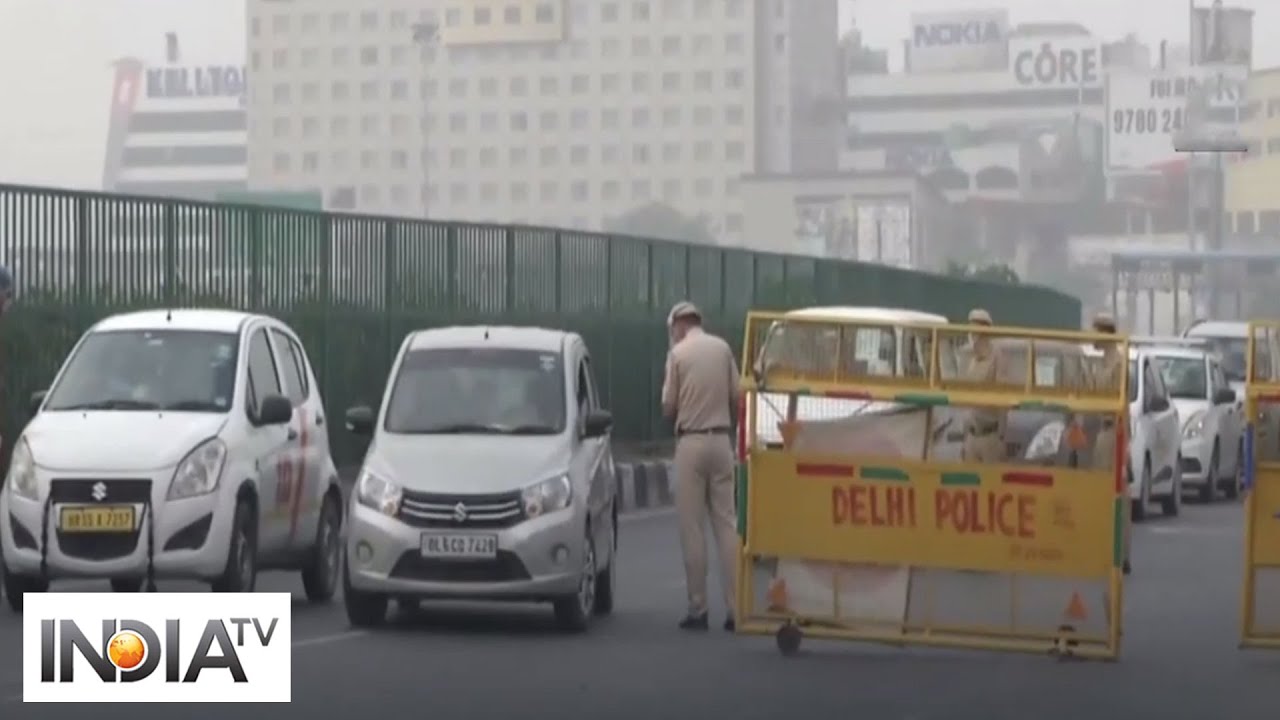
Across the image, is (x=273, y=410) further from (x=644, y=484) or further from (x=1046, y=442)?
(x=644, y=484)

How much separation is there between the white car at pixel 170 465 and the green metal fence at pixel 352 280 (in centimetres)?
484

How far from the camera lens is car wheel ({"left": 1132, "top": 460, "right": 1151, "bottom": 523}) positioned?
30.2 metres

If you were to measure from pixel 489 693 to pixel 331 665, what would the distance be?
4.68 ft

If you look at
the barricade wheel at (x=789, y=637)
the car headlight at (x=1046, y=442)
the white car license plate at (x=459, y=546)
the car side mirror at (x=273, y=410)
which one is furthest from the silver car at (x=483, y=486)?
the car headlight at (x=1046, y=442)

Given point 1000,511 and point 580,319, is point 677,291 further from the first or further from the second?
point 1000,511

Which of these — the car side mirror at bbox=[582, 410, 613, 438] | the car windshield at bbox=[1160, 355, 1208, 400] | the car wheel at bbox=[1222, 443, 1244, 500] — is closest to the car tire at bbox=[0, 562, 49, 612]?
the car side mirror at bbox=[582, 410, 613, 438]

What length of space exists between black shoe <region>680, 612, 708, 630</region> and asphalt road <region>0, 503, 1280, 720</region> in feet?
0.32

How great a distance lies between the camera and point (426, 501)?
16469 millimetres

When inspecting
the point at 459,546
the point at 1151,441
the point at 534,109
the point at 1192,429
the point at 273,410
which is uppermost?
the point at 534,109

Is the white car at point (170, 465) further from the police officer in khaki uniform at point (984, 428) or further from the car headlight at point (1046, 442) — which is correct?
the car headlight at point (1046, 442)

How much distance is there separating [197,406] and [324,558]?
72.0 inches

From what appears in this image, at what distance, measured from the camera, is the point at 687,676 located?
14.4 meters

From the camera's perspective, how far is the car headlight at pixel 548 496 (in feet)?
54.2

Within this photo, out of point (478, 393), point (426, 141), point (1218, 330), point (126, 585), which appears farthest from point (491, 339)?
point (426, 141)
